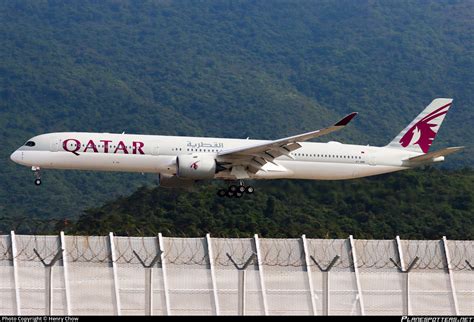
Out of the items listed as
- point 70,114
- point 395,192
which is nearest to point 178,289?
point 395,192

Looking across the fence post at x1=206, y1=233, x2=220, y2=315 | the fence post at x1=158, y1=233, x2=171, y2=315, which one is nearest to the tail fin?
the fence post at x1=206, y1=233, x2=220, y2=315

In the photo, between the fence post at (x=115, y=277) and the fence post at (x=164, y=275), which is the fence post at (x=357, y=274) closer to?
the fence post at (x=164, y=275)

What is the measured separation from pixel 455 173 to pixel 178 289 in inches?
2112

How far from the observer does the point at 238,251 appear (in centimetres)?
4156

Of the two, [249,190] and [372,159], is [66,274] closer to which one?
[249,190]

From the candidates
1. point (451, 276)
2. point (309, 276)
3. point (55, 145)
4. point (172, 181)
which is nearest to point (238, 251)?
point (309, 276)

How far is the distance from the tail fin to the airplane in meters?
1.34

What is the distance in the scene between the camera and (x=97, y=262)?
39906 mm

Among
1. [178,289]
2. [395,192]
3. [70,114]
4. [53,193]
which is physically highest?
[70,114]

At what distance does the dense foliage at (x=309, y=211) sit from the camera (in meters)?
67.2

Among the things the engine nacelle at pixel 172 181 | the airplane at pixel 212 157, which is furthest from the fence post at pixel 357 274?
the engine nacelle at pixel 172 181

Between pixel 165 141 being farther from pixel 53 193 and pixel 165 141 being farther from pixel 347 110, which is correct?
pixel 347 110

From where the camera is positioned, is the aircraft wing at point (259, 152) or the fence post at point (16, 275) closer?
the fence post at point (16, 275)

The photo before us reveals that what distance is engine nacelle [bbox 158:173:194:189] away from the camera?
210 ft
